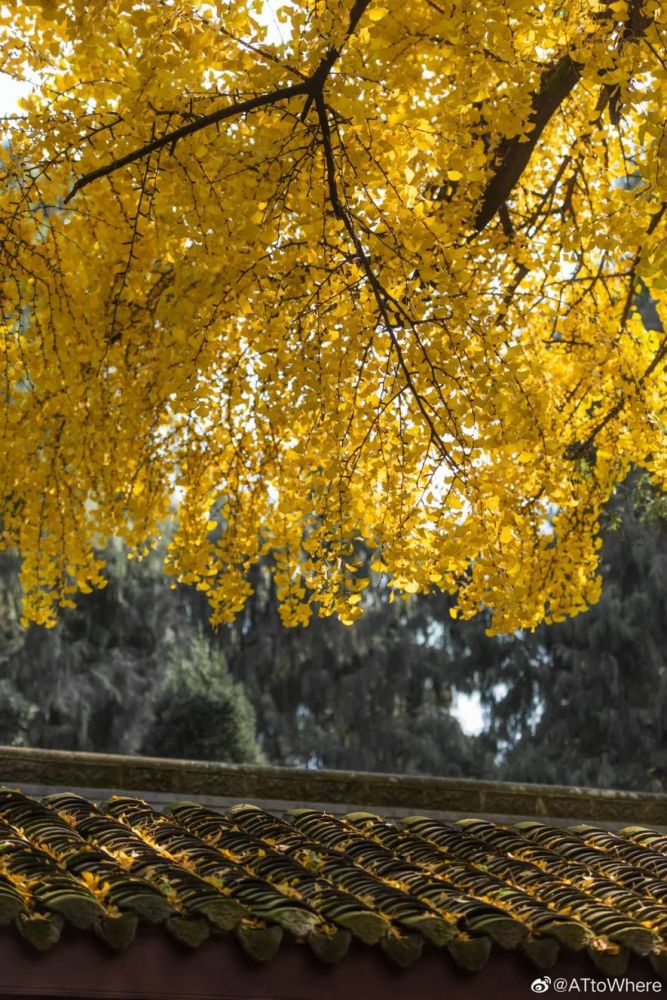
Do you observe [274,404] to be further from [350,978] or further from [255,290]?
[350,978]

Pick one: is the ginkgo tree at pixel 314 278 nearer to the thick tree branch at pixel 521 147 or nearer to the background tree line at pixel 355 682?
the thick tree branch at pixel 521 147

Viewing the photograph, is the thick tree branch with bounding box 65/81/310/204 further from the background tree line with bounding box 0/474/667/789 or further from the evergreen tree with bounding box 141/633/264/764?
the evergreen tree with bounding box 141/633/264/764

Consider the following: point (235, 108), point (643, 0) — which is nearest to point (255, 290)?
point (235, 108)

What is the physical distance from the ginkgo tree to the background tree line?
12.2 meters

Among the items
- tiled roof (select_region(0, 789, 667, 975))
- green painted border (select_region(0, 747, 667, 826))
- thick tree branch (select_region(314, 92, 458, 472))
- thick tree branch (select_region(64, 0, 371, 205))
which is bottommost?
tiled roof (select_region(0, 789, 667, 975))

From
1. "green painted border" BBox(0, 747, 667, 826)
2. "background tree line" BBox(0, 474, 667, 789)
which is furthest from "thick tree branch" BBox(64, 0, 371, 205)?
"background tree line" BBox(0, 474, 667, 789)

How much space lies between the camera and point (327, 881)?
3738 millimetres

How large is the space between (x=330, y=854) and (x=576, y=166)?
476 centimetres

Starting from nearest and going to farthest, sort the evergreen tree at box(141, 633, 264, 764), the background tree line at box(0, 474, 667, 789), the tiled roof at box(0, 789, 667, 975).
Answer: the tiled roof at box(0, 789, 667, 975)
the evergreen tree at box(141, 633, 264, 764)
the background tree line at box(0, 474, 667, 789)

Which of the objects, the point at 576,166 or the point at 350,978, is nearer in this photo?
the point at 350,978

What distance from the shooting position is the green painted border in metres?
4.34

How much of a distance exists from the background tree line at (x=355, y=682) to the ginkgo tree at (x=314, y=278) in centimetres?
1216

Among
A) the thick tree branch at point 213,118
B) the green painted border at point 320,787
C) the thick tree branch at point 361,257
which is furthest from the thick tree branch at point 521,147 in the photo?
the green painted border at point 320,787

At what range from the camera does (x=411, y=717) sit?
2297 cm
